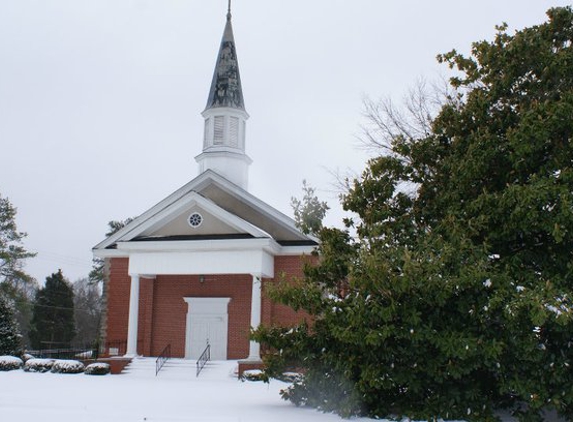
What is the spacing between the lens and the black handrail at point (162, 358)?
71.6ft

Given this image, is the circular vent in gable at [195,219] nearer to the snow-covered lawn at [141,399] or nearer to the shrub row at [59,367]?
the snow-covered lawn at [141,399]

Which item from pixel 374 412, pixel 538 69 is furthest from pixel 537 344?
pixel 538 69

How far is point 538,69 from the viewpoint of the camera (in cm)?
1121

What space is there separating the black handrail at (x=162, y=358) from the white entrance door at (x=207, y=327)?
71cm

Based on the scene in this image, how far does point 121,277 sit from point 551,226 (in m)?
19.2

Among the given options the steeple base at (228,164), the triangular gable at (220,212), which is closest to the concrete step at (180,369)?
the triangular gable at (220,212)

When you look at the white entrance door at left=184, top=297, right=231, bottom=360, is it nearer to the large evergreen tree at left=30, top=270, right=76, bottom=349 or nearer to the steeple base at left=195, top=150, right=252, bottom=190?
the steeple base at left=195, top=150, right=252, bottom=190

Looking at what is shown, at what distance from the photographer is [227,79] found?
29484 millimetres

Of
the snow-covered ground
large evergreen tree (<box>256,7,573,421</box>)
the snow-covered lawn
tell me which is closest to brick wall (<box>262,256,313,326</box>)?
the snow-covered ground

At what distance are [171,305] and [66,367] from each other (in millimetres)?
5016

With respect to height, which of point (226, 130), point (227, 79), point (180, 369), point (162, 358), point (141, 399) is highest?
point (227, 79)

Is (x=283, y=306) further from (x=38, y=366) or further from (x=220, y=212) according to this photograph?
(x=38, y=366)

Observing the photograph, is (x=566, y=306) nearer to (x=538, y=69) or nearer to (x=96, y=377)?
(x=538, y=69)

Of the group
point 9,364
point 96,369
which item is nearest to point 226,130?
point 96,369
